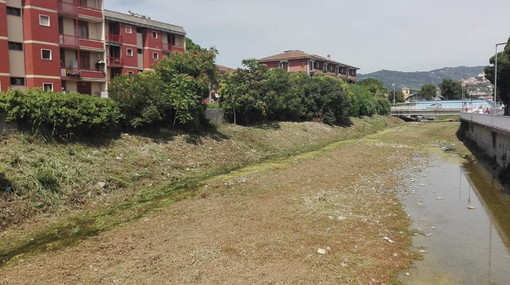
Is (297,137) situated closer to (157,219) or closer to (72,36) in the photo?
(72,36)

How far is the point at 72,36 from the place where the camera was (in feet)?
118

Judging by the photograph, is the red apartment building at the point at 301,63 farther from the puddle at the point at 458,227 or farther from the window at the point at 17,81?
the puddle at the point at 458,227

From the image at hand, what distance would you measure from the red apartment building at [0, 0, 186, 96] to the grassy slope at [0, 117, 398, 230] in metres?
13.5

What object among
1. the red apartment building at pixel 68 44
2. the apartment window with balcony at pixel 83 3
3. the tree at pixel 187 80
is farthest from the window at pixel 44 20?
the tree at pixel 187 80

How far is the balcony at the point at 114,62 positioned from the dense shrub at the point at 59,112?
70.4ft

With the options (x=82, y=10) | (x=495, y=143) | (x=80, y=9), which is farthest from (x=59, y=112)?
(x=495, y=143)

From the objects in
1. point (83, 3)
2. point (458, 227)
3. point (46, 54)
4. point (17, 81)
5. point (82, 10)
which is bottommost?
point (458, 227)

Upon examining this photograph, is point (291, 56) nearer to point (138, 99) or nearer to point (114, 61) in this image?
point (114, 61)

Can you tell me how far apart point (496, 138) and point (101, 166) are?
2849 cm

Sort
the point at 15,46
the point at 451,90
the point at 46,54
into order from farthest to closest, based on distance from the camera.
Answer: the point at 451,90
the point at 46,54
the point at 15,46

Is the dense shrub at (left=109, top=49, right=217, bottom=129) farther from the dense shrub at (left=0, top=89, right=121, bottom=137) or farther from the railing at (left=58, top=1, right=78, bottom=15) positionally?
the railing at (left=58, top=1, right=78, bottom=15)

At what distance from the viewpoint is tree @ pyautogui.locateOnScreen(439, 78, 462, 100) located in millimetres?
135750

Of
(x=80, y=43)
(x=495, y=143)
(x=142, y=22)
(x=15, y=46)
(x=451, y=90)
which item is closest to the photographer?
(x=495, y=143)

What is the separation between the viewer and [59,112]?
68.2 ft
